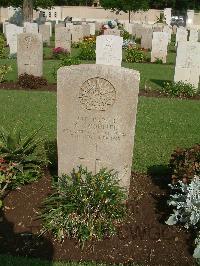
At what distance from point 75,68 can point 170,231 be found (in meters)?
2.26

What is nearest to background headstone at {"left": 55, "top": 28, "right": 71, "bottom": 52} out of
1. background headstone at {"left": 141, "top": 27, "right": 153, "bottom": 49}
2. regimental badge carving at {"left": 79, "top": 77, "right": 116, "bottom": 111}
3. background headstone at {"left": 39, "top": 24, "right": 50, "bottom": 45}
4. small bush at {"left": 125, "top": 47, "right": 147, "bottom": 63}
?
small bush at {"left": 125, "top": 47, "right": 147, "bottom": 63}

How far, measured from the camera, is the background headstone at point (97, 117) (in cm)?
486

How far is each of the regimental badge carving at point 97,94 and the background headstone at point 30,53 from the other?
9.05 meters

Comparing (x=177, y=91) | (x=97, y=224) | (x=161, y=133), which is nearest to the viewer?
(x=97, y=224)

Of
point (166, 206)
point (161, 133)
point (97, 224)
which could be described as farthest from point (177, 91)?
point (97, 224)

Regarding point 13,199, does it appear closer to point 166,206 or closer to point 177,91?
point 166,206

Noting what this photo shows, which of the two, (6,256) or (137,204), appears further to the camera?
(137,204)

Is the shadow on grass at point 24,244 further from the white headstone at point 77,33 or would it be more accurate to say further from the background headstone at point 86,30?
the background headstone at point 86,30

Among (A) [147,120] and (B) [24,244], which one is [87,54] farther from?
(B) [24,244]

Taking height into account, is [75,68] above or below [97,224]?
above

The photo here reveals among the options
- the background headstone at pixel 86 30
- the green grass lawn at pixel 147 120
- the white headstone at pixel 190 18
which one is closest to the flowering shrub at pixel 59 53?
the green grass lawn at pixel 147 120

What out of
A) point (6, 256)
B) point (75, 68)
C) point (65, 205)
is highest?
point (75, 68)

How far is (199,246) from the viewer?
438cm

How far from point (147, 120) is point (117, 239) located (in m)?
5.38
